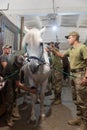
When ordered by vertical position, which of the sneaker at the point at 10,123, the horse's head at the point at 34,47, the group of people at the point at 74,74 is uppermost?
the horse's head at the point at 34,47

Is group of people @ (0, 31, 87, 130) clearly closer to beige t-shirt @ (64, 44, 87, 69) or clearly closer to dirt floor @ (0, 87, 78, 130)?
beige t-shirt @ (64, 44, 87, 69)

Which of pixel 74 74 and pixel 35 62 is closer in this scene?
pixel 74 74

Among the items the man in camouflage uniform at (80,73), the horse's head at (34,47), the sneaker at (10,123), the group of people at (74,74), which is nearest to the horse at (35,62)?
the horse's head at (34,47)

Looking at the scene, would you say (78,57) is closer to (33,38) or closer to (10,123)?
(33,38)

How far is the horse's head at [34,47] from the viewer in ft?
10.5

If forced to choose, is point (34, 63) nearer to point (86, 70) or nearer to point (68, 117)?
point (86, 70)

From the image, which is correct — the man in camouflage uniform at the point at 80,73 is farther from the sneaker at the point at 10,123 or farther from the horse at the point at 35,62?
the sneaker at the point at 10,123

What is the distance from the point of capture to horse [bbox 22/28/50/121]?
3230mm

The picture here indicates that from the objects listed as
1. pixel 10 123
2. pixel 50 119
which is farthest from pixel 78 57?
pixel 10 123

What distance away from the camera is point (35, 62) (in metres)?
3.31

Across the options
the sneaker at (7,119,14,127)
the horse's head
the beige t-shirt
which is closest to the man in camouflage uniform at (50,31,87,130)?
the beige t-shirt

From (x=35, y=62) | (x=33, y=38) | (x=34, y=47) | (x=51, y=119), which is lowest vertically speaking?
(x=51, y=119)

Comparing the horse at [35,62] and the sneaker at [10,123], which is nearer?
the horse at [35,62]

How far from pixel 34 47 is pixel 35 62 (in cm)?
24
